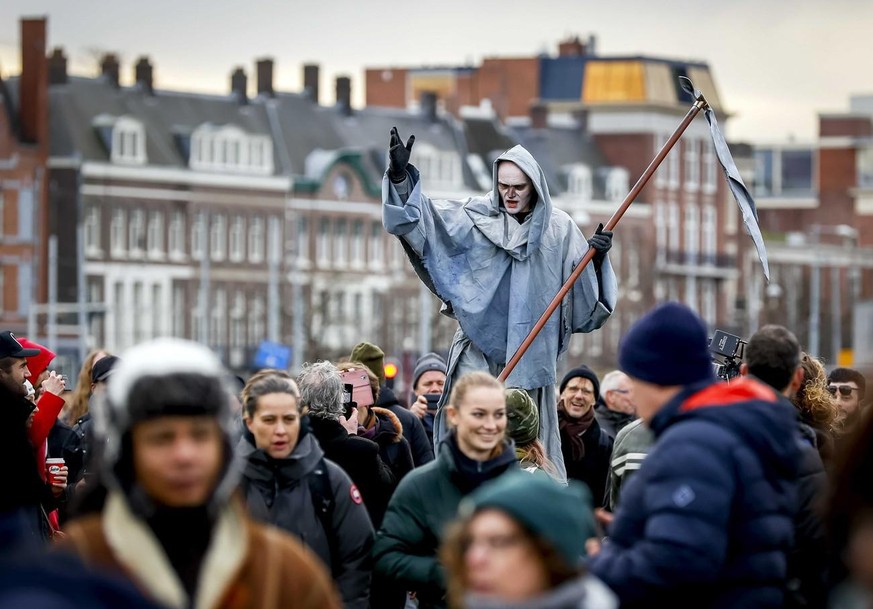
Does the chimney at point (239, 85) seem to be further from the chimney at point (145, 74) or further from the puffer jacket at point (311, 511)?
the puffer jacket at point (311, 511)

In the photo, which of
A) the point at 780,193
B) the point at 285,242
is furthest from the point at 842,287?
the point at 285,242

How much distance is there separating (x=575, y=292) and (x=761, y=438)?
4302 millimetres

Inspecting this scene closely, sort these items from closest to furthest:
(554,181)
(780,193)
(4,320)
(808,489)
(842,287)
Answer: (808,489)
(4,320)
(554,181)
(842,287)
(780,193)

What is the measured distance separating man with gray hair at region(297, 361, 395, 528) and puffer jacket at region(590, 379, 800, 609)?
355 cm

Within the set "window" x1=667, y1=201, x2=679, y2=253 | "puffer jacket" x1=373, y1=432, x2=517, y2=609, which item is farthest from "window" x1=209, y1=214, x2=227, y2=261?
"puffer jacket" x1=373, y1=432, x2=517, y2=609

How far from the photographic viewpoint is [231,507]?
534cm

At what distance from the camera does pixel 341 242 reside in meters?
92.9

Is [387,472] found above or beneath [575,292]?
beneath

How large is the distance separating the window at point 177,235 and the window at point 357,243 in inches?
358

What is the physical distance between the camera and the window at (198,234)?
86625mm

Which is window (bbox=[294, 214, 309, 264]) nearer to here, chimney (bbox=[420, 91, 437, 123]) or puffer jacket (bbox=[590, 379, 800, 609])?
chimney (bbox=[420, 91, 437, 123])

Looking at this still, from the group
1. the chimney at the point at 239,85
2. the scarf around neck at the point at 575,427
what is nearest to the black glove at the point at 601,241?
the scarf around neck at the point at 575,427

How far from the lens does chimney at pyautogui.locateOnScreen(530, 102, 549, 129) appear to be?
109m

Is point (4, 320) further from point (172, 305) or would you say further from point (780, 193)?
point (780, 193)
